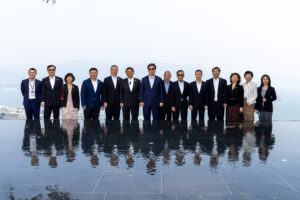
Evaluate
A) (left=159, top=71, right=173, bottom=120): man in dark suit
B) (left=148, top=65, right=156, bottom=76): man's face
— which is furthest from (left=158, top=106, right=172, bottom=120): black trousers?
(left=148, top=65, right=156, bottom=76): man's face

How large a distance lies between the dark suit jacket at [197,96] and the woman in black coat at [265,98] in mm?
1790

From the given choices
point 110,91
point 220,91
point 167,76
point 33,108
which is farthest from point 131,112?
point 33,108

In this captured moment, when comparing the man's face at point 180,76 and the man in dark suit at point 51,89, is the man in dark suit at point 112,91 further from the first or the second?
the man's face at point 180,76

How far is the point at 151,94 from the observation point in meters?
10.0

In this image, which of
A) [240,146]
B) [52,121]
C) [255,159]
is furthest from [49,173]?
[52,121]

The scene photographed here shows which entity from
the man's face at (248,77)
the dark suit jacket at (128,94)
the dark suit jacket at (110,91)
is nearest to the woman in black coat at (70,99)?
the dark suit jacket at (110,91)

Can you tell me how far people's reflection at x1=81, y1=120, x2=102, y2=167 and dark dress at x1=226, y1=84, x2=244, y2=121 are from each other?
451 centimetres

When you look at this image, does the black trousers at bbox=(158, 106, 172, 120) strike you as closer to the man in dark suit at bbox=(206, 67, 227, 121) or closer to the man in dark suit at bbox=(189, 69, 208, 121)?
the man in dark suit at bbox=(189, 69, 208, 121)

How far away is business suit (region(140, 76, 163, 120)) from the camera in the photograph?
10.0 meters

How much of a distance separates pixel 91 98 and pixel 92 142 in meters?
4.15

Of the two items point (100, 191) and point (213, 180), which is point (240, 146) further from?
point (100, 191)

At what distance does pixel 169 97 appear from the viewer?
411 inches

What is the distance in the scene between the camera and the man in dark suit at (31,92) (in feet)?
33.3

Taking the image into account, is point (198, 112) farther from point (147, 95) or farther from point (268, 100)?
point (268, 100)
